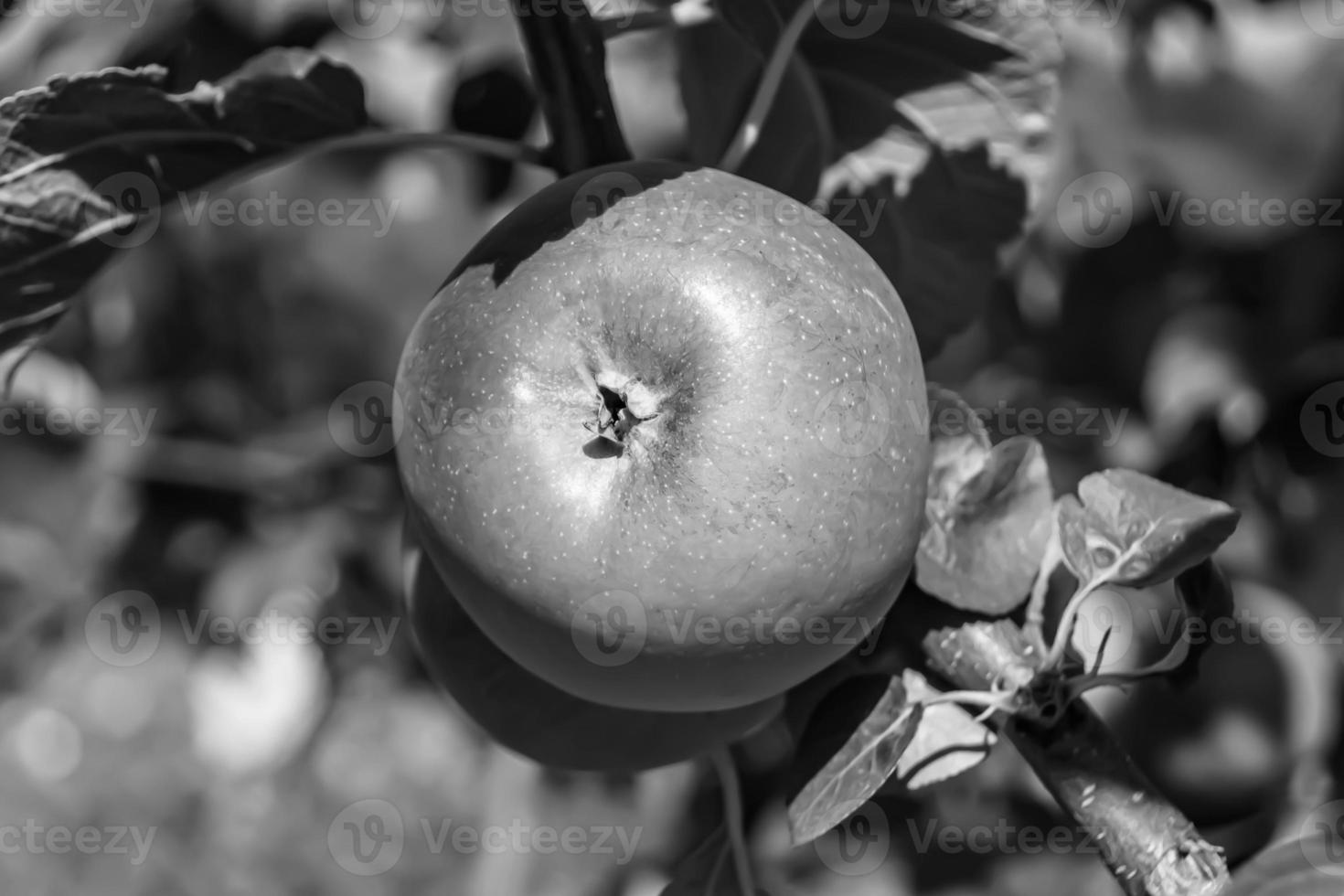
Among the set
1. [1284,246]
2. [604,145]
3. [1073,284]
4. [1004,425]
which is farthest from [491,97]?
[1284,246]

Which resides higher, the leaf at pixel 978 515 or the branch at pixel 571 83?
the branch at pixel 571 83

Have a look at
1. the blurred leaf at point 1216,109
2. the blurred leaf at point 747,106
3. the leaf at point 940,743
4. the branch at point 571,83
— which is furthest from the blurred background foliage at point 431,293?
the leaf at point 940,743

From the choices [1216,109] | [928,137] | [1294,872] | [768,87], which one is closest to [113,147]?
[768,87]

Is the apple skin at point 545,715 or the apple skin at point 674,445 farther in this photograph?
the apple skin at point 545,715

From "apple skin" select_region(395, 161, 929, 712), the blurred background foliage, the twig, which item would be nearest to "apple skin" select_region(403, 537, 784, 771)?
"apple skin" select_region(395, 161, 929, 712)

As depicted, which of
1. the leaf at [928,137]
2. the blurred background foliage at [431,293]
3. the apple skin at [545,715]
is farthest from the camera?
the blurred background foliage at [431,293]

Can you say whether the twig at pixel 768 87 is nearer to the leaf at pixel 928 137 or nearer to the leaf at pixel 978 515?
the leaf at pixel 928 137

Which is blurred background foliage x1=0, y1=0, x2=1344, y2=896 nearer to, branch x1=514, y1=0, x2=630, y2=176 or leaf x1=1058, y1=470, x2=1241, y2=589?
branch x1=514, y1=0, x2=630, y2=176

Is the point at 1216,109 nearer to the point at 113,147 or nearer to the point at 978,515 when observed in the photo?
the point at 978,515

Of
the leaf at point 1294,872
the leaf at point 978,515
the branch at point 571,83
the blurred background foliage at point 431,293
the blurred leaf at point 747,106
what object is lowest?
the blurred background foliage at point 431,293
